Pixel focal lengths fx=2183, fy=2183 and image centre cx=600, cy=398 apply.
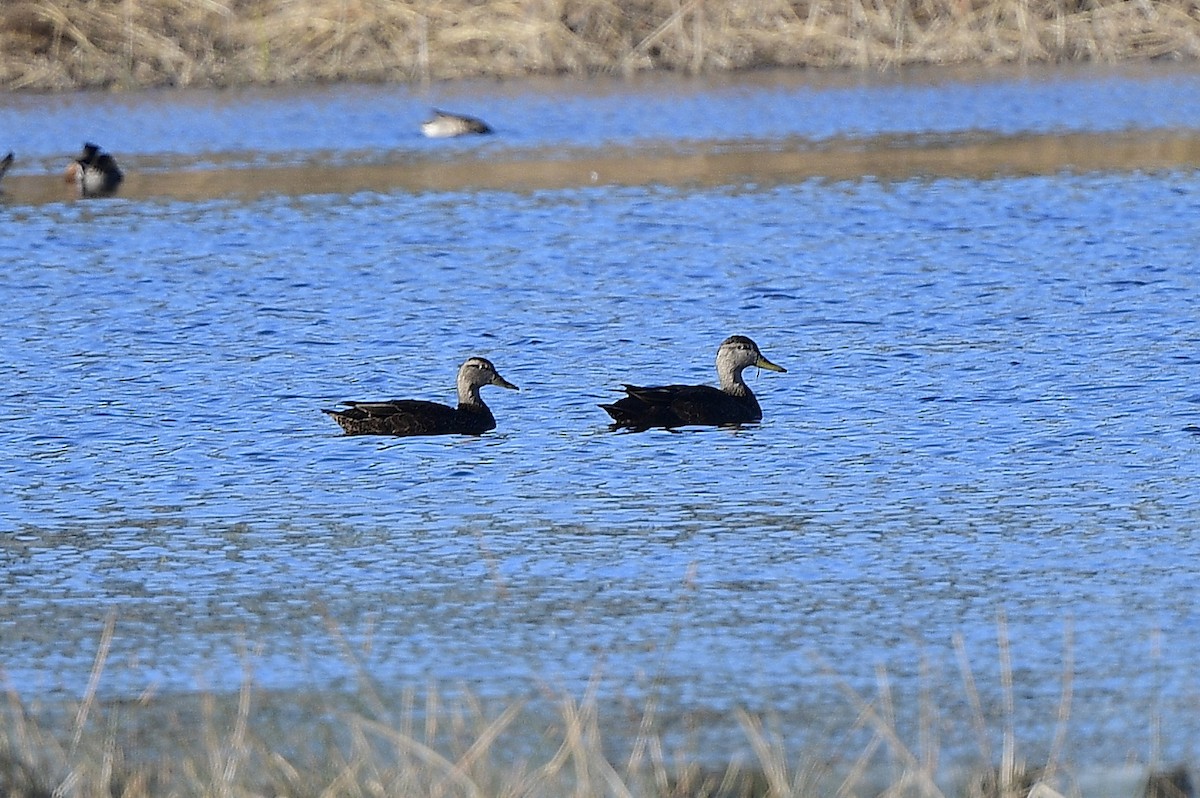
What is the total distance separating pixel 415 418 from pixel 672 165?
12.6 m

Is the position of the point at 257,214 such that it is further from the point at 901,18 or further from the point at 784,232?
the point at 901,18

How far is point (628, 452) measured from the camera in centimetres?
990

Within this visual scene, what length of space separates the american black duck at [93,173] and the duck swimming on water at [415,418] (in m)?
11.6

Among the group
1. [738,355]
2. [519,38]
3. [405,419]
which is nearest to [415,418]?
[405,419]

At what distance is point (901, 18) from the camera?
93.4 feet

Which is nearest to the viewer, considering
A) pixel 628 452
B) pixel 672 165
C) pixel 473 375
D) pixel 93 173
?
pixel 628 452

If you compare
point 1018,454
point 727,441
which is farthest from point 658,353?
point 1018,454

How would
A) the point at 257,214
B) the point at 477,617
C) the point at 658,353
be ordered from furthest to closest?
1. the point at 257,214
2. the point at 658,353
3. the point at 477,617

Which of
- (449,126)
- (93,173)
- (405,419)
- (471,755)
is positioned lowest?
(93,173)

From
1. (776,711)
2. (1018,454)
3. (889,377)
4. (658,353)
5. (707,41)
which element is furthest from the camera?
(707,41)

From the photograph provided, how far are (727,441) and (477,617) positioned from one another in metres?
3.18

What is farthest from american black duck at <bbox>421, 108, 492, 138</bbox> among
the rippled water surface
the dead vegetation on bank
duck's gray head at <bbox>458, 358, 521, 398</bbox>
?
duck's gray head at <bbox>458, 358, 521, 398</bbox>

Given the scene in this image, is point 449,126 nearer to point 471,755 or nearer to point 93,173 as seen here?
point 93,173

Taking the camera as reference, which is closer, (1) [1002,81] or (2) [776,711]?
(2) [776,711]
